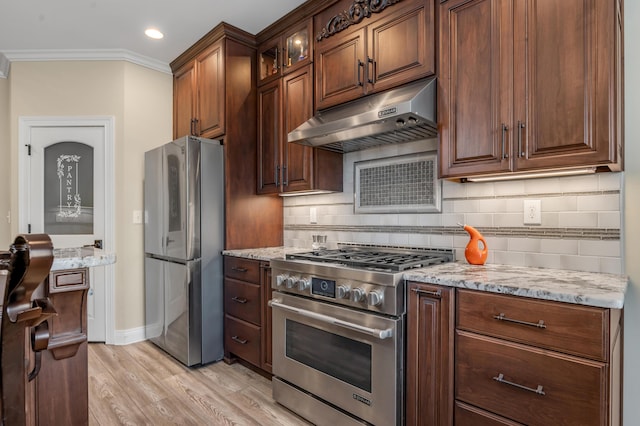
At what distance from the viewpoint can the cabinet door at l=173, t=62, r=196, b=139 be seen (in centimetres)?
339

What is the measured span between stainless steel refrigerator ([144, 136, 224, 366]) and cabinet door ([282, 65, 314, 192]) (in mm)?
566

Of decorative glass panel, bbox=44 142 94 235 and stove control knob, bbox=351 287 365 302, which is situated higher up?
decorative glass panel, bbox=44 142 94 235

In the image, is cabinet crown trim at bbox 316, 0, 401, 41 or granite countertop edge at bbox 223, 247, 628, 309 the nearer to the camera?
granite countertop edge at bbox 223, 247, 628, 309

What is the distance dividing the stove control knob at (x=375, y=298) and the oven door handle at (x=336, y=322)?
13cm

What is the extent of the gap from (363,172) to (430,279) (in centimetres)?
127

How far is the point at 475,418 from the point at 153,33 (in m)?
3.49

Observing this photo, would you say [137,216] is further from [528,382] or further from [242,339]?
[528,382]

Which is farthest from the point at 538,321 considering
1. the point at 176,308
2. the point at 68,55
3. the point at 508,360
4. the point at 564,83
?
the point at 68,55

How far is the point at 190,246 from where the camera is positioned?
2773mm

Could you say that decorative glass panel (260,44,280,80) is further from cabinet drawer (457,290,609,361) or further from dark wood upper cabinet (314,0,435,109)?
cabinet drawer (457,290,609,361)

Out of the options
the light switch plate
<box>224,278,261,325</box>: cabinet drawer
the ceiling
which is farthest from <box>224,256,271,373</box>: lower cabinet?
the ceiling

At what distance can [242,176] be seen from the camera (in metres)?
3.05

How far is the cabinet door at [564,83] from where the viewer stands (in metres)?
1.45

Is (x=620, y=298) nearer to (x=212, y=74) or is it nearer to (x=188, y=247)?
(x=188, y=247)
